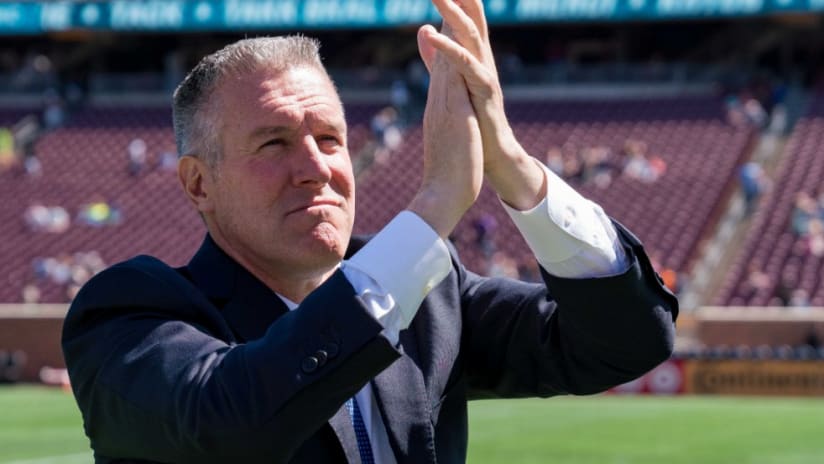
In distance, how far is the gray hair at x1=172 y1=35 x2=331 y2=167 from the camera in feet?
8.39

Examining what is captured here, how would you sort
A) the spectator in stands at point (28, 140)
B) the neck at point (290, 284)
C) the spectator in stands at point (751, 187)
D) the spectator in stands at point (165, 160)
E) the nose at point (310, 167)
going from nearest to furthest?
the nose at point (310, 167), the neck at point (290, 284), the spectator in stands at point (751, 187), the spectator in stands at point (165, 160), the spectator in stands at point (28, 140)

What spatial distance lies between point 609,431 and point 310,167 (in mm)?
13064

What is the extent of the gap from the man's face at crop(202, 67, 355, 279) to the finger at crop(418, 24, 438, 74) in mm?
177

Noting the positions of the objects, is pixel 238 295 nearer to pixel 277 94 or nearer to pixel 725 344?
pixel 277 94

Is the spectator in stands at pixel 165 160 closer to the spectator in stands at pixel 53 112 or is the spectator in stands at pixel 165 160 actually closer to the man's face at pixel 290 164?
the spectator in stands at pixel 53 112

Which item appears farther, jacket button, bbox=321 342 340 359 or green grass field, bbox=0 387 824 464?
green grass field, bbox=0 387 824 464

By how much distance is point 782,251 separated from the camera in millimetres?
24891

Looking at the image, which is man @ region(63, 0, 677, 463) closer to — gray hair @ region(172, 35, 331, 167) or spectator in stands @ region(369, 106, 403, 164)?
gray hair @ region(172, 35, 331, 167)

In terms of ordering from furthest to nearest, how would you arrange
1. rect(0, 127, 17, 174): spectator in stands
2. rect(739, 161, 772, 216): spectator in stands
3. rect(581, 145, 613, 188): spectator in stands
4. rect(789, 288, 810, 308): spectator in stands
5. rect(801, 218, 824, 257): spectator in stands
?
rect(0, 127, 17, 174): spectator in stands
rect(581, 145, 613, 188): spectator in stands
rect(739, 161, 772, 216): spectator in stands
rect(801, 218, 824, 257): spectator in stands
rect(789, 288, 810, 308): spectator in stands

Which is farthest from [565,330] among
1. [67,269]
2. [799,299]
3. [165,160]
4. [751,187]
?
[165,160]

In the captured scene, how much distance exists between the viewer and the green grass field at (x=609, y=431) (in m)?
12.9

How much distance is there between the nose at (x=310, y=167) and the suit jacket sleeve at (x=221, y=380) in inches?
9.5

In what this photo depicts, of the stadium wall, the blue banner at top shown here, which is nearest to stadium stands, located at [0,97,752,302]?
the stadium wall

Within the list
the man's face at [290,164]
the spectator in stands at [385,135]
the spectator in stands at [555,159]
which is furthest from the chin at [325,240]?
the spectator in stands at [385,135]
